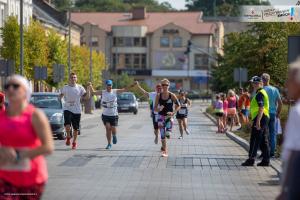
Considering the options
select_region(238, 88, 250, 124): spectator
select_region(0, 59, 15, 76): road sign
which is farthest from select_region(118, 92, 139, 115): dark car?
select_region(0, 59, 15, 76): road sign

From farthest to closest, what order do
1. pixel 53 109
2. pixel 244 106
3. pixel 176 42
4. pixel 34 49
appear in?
pixel 176 42 → pixel 34 49 → pixel 244 106 → pixel 53 109

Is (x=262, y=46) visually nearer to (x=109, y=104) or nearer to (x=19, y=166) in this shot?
(x=109, y=104)

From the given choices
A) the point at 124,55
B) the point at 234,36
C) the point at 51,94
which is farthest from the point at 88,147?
the point at 124,55

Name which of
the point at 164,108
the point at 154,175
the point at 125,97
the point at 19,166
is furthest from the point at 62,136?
the point at 125,97

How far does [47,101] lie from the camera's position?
29922 millimetres

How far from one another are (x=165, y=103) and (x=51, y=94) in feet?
31.0

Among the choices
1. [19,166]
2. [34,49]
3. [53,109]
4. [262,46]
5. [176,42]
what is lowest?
[53,109]

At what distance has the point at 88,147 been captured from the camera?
2439 cm

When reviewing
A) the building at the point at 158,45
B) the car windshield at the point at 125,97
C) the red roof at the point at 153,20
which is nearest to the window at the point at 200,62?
the building at the point at 158,45

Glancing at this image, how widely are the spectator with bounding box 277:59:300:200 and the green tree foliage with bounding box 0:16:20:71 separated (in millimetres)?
49663

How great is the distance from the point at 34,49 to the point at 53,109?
27.8 metres

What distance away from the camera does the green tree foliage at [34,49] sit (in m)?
54.9

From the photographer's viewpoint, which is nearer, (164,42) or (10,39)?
(10,39)

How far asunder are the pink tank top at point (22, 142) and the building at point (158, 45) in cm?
11853
